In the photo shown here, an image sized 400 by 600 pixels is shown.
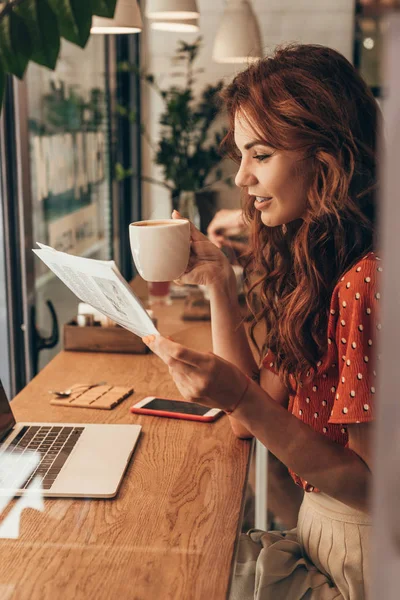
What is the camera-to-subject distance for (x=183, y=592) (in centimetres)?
85

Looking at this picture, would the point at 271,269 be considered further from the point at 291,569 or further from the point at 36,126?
the point at 36,126

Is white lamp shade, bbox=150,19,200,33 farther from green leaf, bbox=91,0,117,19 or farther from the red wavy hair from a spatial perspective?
green leaf, bbox=91,0,117,19

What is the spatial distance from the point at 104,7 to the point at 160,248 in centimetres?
50

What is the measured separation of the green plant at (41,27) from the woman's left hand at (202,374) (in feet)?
1.30

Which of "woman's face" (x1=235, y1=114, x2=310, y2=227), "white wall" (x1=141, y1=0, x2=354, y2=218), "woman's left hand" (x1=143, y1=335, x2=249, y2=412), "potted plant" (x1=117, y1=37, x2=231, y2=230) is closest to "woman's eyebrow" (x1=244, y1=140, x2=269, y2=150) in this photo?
"woman's face" (x1=235, y1=114, x2=310, y2=227)

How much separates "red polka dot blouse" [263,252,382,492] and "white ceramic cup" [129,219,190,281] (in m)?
0.28

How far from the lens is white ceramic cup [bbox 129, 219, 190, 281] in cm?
123

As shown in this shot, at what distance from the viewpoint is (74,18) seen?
31.7 inches

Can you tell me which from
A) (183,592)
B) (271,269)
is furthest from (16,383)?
(183,592)

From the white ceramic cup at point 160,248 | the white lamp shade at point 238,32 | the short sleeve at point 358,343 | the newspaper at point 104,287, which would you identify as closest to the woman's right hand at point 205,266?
the white ceramic cup at point 160,248

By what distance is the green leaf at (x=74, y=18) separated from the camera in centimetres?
A: 80

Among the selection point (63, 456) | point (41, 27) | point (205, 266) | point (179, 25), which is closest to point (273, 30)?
point (179, 25)

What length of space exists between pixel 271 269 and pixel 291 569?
1.90 feet

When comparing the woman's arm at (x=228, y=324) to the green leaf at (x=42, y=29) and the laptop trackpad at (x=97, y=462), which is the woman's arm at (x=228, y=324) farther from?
the green leaf at (x=42, y=29)
